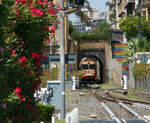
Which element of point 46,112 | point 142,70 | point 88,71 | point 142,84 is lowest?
point 46,112

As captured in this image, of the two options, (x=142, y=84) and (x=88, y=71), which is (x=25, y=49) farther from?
(x=88, y=71)

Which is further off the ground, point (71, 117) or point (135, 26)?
point (135, 26)

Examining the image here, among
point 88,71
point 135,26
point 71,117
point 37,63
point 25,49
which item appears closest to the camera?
point 25,49

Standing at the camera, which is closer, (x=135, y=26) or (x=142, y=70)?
(x=142, y=70)

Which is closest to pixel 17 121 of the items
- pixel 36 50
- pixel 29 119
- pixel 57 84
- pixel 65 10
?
pixel 29 119

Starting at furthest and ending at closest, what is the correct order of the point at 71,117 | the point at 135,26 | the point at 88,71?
the point at 88,71 < the point at 135,26 < the point at 71,117

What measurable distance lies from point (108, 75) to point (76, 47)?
5.47m

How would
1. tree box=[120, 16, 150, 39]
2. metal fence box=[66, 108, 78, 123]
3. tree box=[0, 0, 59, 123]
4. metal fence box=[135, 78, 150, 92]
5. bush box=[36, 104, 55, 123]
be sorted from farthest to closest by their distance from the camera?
tree box=[120, 16, 150, 39] → metal fence box=[135, 78, 150, 92] → bush box=[36, 104, 55, 123] → metal fence box=[66, 108, 78, 123] → tree box=[0, 0, 59, 123]

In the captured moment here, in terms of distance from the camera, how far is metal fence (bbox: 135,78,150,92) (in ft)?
83.0

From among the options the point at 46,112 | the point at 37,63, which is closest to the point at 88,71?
the point at 46,112

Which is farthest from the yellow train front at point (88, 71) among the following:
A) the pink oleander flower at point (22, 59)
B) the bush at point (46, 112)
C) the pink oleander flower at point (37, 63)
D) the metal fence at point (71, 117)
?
the pink oleander flower at point (22, 59)

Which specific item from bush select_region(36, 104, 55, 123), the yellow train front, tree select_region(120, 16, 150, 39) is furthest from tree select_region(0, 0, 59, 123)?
the yellow train front

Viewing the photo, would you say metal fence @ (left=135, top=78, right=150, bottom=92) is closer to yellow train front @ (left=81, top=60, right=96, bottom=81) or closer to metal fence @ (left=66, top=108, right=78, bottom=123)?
metal fence @ (left=66, top=108, right=78, bottom=123)

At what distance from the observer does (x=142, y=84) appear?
26406 millimetres
